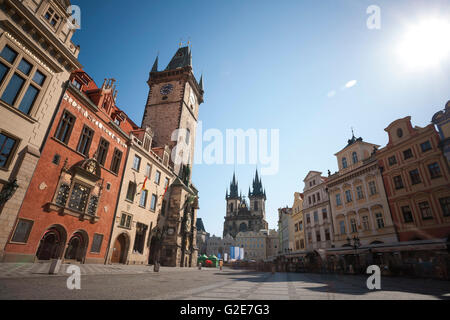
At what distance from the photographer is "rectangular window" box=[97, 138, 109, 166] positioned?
57.2 ft

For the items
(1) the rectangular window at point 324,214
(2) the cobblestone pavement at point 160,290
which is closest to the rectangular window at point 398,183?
(1) the rectangular window at point 324,214

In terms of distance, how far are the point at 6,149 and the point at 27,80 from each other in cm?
402

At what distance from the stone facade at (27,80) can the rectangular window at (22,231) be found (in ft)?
1.57

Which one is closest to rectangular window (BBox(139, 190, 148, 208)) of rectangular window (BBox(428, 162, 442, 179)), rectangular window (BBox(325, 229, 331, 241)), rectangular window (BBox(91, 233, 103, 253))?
rectangular window (BBox(91, 233, 103, 253))

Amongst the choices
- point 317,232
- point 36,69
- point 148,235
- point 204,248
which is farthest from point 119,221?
point 204,248

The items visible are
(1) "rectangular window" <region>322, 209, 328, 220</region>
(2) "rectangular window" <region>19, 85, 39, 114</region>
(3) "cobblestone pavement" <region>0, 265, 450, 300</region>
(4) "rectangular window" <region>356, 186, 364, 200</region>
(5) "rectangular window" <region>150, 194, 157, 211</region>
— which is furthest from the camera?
(1) "rectangular window" <region>322, 209, 328, 220</region>

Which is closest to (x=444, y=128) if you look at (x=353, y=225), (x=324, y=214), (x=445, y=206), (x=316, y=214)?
(x=445, y=206)

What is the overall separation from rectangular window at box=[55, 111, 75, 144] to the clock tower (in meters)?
16.1

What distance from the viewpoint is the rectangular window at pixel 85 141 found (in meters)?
15.7

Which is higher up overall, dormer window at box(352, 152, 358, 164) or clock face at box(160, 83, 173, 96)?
clock face at box(160, 83, 173, 96)

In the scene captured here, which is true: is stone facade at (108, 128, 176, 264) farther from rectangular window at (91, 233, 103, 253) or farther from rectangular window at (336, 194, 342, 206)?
rectangular window at (336, 194, 342, 206)

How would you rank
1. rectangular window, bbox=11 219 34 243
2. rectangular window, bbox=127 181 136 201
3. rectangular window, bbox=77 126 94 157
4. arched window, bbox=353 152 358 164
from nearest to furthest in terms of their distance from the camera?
1. rectangular window, bbox=11 219 34 243
2. rectangular window, bbox=77 126 94 157
3. rectangular window, bbox=127 181 136 201
4. arched window, bbox=353 152 358 164

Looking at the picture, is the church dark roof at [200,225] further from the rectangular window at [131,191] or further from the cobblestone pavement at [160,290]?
the cobblestone pavement at [160,290]

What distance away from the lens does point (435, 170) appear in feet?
62.1
